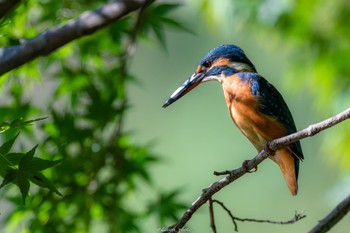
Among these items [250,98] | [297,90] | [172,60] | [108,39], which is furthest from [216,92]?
[250,98]

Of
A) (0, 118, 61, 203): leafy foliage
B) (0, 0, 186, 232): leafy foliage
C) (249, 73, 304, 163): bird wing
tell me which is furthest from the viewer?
(0, 0, 186, 232): leafy foliage

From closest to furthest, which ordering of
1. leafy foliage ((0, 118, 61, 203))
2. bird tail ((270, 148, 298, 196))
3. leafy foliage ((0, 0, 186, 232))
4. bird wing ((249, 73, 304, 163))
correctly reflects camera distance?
leafy foliage ((0, 118, 61, 203)) < bird wing ((249, 73, 304, 163)) < bird tail ((270, 148, 298, 196)) < leafy foliage ((0, 0, 186, 232))

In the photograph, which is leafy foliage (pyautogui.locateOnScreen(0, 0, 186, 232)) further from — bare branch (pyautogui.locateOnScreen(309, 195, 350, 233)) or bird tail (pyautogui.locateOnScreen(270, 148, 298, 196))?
bare branch (pyautogui.locateOnScreen(309, 195, 350, 233))

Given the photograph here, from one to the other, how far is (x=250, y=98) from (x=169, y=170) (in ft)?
18.3

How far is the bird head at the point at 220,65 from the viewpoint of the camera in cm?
250

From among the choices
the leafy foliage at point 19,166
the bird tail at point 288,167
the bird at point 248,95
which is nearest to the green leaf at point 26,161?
the leafy foliage at point 19,166

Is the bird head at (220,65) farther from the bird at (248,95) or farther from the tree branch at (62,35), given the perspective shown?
the tree branch at (62,35)

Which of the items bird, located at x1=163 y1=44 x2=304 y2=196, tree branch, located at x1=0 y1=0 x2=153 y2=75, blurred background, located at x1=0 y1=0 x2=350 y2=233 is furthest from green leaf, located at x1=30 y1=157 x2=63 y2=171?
bird, located at x1=163 y1=44 x2=304 y2=196

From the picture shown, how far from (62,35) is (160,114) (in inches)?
256

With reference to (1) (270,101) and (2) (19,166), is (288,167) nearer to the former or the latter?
(1) (270,101)

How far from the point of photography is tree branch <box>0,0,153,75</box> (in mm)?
1927

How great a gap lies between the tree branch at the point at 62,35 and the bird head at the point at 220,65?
46cm

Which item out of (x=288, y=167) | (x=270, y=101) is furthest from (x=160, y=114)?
(x=270, y=101)

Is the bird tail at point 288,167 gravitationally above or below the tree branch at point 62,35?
below
